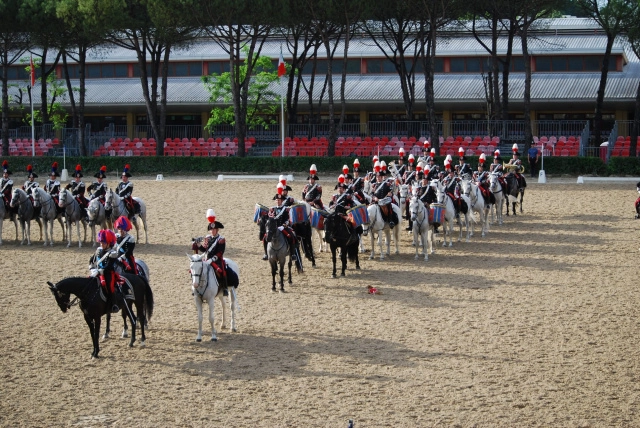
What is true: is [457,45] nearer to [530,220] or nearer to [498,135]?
[498,135]

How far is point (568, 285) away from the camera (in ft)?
71.8

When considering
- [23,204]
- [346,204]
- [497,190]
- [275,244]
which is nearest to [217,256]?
[275,244]

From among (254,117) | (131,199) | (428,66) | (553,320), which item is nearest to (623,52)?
(428,66)

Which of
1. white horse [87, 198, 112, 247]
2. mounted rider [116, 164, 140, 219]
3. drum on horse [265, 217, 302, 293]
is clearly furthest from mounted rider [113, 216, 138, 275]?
mounted rider [116, 164, 140, 219]

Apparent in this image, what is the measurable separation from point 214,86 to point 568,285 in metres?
41.1

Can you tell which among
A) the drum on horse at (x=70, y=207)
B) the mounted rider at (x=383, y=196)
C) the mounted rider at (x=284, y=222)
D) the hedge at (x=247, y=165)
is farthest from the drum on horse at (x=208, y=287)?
the hedge at (x=247, y=165)

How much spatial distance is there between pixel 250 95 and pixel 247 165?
13.3 metres

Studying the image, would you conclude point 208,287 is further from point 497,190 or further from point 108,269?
point 497,190

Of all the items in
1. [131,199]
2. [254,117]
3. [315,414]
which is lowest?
[315,414]

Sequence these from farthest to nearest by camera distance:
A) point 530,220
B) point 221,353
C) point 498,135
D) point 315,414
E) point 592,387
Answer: point 498,135 < point 530,220 < point 221,353 < point 592,387 < point 315,414

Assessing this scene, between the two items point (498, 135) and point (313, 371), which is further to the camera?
point (498, 135)

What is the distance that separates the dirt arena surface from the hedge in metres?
16.3

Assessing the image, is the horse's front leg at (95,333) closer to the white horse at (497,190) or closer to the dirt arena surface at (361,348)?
the dirt arena surface at (361,348)

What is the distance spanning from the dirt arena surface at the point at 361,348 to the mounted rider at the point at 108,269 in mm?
993
